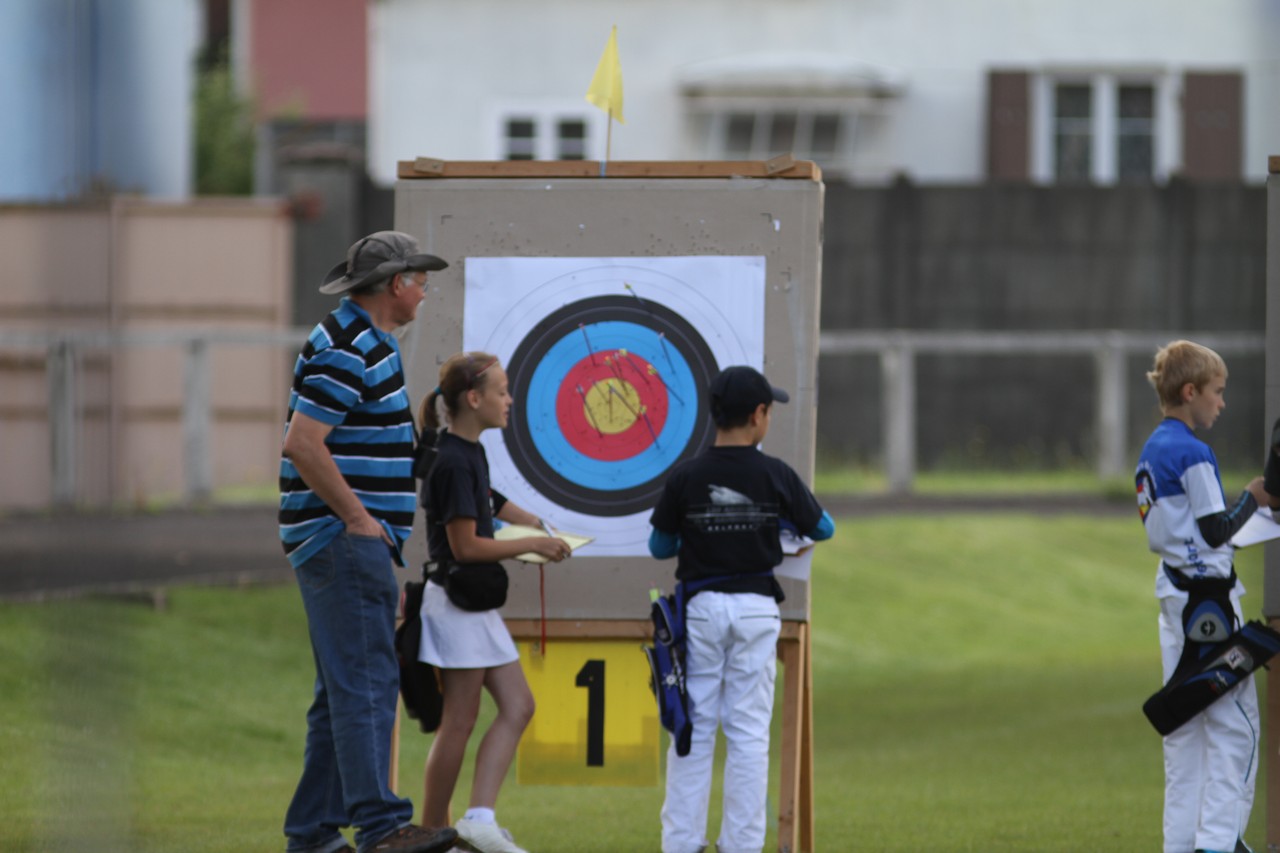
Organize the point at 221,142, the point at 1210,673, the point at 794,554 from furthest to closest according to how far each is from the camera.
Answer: the point at 221,142
the point at 794,554
the point at 1210,673

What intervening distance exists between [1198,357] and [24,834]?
319 cm

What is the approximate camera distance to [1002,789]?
7.45 m

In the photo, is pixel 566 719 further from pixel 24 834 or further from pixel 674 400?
pixel 24 834

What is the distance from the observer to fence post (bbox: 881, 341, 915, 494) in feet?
46.8

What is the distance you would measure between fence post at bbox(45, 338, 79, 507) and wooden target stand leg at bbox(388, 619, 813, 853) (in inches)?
55.8

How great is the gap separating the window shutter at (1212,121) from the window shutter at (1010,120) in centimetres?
154

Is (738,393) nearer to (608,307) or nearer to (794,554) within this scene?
(794,554)

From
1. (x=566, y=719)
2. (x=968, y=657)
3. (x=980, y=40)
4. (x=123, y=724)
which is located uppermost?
(x=980, y=40)

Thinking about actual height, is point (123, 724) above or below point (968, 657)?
above

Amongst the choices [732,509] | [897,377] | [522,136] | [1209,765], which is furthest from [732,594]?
[522,136]

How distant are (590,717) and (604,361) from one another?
1.11 metres

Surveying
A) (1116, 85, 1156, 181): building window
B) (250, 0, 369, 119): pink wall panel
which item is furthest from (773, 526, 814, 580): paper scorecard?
(250, 0, 369, 119): pink wall panel

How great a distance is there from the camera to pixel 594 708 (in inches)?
229

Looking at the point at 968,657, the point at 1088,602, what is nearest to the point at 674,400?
the point at 968,657
